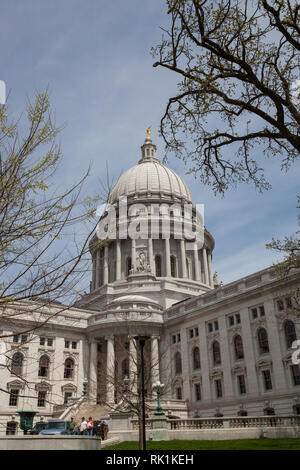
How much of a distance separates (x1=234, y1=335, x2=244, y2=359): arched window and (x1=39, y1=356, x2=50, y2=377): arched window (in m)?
23.8

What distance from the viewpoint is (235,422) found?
2822cm

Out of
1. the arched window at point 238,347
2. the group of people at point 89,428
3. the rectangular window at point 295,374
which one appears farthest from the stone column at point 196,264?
the group of people at point 89,428

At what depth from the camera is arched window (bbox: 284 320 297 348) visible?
40156mm

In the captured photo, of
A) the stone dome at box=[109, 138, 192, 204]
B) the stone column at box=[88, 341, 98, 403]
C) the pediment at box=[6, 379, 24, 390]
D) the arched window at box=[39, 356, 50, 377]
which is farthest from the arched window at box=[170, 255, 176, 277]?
the pediment at box=[6, 379, 24, 390]

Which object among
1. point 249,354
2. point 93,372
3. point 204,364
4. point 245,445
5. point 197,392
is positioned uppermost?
point 93,372

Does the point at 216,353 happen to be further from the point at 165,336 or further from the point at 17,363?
the point at 17,363

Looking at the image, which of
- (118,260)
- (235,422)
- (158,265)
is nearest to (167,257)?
(158,265)

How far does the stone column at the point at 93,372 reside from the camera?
52444mm

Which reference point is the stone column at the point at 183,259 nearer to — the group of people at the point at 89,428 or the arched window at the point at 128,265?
the arched window at the point at 128,265

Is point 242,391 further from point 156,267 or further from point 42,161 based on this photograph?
point 42,161

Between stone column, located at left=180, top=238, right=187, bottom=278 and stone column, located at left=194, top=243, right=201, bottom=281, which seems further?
stone column, located at left=194, top=243, right=201, bottom=281

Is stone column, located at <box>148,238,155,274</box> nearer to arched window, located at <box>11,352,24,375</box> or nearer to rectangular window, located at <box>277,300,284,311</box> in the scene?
arched window, located at <box>11,352,24,375</box>

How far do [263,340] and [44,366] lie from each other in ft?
91.2

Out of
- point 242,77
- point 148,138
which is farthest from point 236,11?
point 148,138
